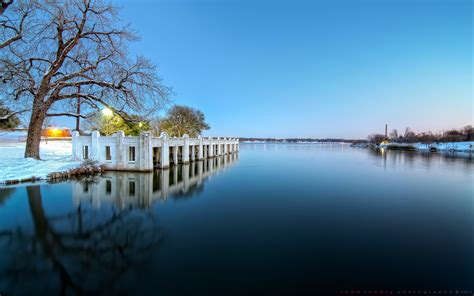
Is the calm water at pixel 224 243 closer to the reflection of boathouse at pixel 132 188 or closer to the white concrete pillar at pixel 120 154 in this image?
the reflection of boathouse at pixel 132 188

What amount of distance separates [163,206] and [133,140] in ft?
28.5

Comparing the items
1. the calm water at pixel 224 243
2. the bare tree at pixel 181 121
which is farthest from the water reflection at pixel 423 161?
the bare tree at pixel 181 121

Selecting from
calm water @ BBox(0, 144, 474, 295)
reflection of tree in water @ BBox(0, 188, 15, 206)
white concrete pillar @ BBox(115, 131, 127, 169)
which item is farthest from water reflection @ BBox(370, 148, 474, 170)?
reflection of tree in water @ BBox(0, 188, 15, 206)

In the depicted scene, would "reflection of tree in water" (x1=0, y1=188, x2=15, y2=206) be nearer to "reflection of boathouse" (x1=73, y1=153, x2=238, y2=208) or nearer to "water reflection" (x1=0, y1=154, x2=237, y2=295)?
"water reflection" (x1=0, y1=154, x2=237, y2=295)

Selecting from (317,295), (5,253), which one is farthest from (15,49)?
(317,295)

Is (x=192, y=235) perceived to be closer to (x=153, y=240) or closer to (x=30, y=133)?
(x=153, y=240)

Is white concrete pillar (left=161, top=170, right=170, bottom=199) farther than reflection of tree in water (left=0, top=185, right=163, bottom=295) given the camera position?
Yes

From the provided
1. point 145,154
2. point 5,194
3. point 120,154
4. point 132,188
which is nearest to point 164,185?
point 132,188

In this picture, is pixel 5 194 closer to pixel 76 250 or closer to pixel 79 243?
pixel 79 243

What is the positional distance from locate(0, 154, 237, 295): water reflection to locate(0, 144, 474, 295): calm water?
0.08 feet

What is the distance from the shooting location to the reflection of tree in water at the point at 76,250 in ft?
13.9

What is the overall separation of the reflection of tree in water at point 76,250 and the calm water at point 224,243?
2 cm

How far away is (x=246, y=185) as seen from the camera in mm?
15273

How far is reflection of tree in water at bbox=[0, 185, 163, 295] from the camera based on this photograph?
423cm
